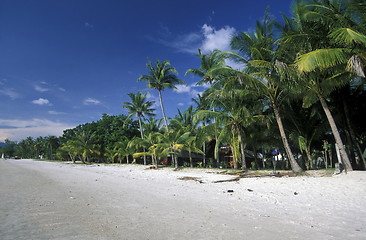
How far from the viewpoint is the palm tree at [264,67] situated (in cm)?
1059

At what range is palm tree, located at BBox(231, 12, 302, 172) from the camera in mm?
10586

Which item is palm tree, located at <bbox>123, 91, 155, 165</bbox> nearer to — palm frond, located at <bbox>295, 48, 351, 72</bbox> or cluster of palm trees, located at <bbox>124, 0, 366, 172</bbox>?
cluster of palm trees, located at <bbox>124, 0, 366, 172</bbox>

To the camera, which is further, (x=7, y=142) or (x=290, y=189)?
(x=7, y=142)

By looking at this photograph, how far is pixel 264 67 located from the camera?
35.7 ft

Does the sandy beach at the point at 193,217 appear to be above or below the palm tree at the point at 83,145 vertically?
below

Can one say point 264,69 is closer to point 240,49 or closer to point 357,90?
point 240,49

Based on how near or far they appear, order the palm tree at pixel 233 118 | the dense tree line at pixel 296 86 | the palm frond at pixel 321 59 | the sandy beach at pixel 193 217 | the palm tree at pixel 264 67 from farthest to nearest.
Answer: the palm tree at pixel 233 118
the palm tree at pixel 264 67
the dense tree line at pixel 296 86
the palm frond at pixel 321 59
the sandy beach at pixel 193 217

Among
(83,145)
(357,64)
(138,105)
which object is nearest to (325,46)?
(357,64)

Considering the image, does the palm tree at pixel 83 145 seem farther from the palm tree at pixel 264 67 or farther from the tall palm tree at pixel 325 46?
the tall palm tree at pixel 325 46

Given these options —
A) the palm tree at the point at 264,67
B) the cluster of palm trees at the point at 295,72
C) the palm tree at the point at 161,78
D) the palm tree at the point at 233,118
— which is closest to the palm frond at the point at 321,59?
the cluster of palm trees at the point at 295,72

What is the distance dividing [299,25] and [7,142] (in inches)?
6000

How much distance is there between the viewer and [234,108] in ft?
47.0

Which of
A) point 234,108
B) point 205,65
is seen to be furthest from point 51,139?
point 234,108

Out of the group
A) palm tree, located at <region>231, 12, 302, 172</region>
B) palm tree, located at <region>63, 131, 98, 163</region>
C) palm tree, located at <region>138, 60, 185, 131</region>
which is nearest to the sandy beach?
palm tree, located at <region>231, 12, 302, 172</region>
